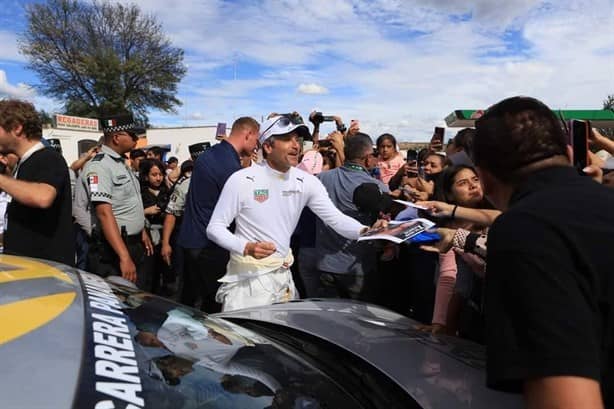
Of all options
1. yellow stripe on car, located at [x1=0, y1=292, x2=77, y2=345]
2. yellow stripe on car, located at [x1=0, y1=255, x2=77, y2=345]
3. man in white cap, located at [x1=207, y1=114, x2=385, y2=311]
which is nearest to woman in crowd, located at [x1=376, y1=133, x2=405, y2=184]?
man in white cap, located at [x1=207, y1=114, x2=385, y2=311]

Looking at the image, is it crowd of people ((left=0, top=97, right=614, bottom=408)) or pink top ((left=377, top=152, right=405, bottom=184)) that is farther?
pink top ((left=377, top=152, right=405, bottom=184))

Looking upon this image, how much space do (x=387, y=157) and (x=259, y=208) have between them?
323cm

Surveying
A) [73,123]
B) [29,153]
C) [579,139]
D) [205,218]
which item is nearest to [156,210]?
[205,218]

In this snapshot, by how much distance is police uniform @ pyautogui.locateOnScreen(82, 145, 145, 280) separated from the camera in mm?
3539

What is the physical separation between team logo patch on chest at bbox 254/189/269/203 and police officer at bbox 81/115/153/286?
128 cm

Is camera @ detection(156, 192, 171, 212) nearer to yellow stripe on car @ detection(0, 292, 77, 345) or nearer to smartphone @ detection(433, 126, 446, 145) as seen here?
smartphone @ detection(433, 126, 446, 145)

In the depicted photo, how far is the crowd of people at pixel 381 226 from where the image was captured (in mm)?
1036

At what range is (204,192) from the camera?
3426 millimetres

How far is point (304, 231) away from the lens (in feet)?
12.5

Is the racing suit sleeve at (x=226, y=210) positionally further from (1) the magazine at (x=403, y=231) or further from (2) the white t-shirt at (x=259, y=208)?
(1) the magazine at (x=403, y=231)

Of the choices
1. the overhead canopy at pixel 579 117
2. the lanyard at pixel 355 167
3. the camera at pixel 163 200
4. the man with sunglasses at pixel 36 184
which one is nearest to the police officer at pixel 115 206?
the man with sunglasses at pixel 36 184

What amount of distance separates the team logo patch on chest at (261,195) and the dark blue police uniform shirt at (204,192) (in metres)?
0.62

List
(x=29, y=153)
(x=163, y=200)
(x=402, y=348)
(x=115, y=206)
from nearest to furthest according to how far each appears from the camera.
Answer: (x=402, y=348) < (x=29, y=153) < (x=115, y=206) < (x=163, y=200)

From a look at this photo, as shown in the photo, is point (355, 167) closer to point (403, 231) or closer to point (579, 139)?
point (403, 231)
